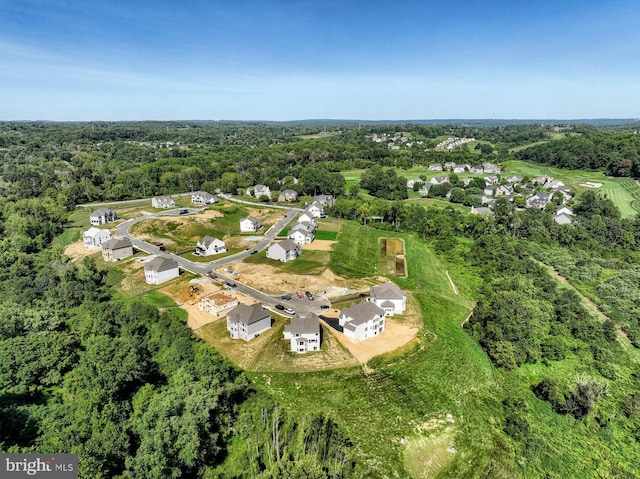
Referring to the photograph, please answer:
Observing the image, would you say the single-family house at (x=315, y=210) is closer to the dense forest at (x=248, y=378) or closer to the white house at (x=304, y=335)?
the dense forest at (x=248, y=378)

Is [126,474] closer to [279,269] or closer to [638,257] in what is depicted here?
[279,269]

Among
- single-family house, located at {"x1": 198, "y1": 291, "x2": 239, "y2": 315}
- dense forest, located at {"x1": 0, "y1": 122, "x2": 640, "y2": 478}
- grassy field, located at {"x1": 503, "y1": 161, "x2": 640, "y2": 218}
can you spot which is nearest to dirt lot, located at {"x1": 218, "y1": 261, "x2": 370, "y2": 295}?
single-family house, located at {"x1": 198, "y1": 291, "x2": 239, "y2": 315}

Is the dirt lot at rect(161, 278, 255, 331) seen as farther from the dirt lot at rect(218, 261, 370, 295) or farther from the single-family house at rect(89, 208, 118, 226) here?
the single-family house at rect(89, 208, 118, 226)

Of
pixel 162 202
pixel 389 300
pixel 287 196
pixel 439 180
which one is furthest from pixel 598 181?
pixel 162 202

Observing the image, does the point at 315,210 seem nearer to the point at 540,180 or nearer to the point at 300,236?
the point at 300,236

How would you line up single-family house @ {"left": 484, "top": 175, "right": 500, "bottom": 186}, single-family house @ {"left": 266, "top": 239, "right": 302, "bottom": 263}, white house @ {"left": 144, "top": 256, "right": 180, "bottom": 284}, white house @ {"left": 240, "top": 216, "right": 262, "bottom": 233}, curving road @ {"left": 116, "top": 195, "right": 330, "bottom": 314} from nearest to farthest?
curving road @ {"left": 116, "top": 195, "right": 330, "bottom": 314}, white house @ {"left": 144, "top": 256, "right": 180, "bottom": 284}, single-family house @ {"left": 266, "top": 239, "right": 302, "bottom": 263}, white house @ {"left": 240, "top": 216, "right": 262, "bottom": 233}, single-family house @ {"left": 484, "top": 175, "right": 500, "bottom": 186}

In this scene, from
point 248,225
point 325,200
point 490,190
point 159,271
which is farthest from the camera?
point 490,190
